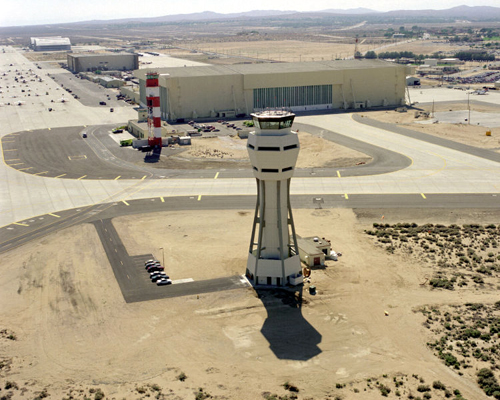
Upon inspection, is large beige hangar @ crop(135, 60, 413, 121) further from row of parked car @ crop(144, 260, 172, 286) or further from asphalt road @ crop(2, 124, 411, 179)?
row of parked car @ crop(144, 260, 172, 286)

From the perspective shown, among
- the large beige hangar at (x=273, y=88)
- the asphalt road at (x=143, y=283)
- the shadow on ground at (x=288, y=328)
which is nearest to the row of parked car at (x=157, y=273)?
the asphalt road at (x=143, y=283)

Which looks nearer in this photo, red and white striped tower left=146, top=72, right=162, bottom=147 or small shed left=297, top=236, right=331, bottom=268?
small shed left=297, top=236, right=331, bottom=268

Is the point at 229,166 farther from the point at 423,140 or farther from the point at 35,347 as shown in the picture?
the point at 35,347

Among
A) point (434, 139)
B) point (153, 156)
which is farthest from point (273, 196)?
point (434, 139)

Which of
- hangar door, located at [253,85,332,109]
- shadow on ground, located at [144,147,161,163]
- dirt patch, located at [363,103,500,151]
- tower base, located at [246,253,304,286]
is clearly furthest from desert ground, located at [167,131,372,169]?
tower base, located at [246,253,304,286]

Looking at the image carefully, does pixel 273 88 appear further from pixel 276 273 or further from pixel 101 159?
pixel 276 273

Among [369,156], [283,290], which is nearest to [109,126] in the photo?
[369,156]
